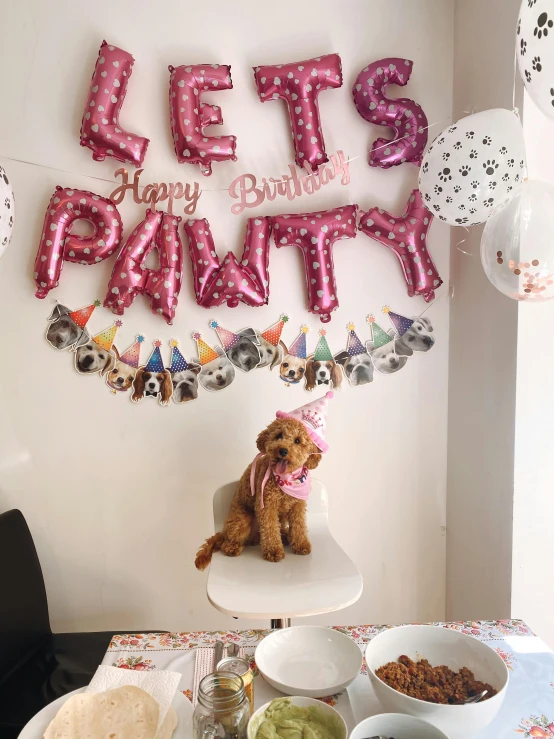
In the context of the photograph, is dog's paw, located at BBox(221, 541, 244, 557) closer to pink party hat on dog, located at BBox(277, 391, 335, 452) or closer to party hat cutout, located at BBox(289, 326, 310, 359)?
pink party hat on dog, located at BBox(277, 391, 335, 452)

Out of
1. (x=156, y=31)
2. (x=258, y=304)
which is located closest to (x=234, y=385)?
(x=258, y=304)

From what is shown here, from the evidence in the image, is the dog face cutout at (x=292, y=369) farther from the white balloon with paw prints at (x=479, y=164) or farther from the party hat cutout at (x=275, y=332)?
the white balloon with paw prints at (x=479, y=164)

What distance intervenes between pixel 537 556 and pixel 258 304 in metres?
1.15

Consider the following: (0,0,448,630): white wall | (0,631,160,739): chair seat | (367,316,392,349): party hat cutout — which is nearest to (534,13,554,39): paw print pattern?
(0,0,448,630): white wall

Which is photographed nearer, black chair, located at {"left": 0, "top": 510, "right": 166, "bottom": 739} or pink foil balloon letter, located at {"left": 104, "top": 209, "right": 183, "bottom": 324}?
black chair, located at {"left": 0, "top": 510, "right": 166, "bottom": 739}

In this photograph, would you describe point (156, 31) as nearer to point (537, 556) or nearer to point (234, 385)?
point (234, 385)

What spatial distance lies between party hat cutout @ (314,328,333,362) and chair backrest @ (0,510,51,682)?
1122mm

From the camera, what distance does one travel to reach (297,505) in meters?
1.83

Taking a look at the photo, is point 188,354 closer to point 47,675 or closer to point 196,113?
point 196,113

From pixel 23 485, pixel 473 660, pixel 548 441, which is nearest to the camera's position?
pixel 473 660

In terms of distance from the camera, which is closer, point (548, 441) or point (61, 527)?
point (548, 441)

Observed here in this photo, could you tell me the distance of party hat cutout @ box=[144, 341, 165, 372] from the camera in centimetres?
215

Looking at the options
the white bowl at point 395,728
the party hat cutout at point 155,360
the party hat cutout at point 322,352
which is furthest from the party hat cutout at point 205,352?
the white bowl at point 395,728

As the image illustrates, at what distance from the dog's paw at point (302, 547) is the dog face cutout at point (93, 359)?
0.88 meters
